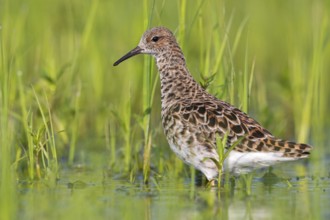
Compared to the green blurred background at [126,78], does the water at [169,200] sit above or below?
below

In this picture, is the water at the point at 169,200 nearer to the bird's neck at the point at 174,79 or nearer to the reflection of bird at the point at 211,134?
the reflection of bird at the point at 211,134

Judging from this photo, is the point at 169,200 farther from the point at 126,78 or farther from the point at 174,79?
the point at 126,78

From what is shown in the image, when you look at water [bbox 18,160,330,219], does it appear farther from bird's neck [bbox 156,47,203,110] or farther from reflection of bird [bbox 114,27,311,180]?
bird's neck [bbox 156,47,203,110]

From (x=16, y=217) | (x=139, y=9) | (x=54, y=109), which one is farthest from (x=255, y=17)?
(x=16, y=217)

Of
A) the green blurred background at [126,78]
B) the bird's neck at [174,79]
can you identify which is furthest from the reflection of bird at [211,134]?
the green blurred background at [126,78]

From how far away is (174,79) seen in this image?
9.52 m

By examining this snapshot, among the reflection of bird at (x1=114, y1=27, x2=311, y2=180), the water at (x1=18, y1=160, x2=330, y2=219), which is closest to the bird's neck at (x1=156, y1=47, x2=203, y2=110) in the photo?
the reflection of bird at (x1=114, y1=27, x2=311, y2=180)

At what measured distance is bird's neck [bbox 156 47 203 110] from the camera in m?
9.29

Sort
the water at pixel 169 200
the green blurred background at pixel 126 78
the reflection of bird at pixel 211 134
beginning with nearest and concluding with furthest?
1. the water at pixel 169 200
2. the reflection of bird at pixel 211 134
3. the green blurred background at pixel 126 78

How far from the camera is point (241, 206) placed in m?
7.69

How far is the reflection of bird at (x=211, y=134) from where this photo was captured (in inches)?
333

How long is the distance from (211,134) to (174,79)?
1.11m

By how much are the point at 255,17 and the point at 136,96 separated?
515 cm

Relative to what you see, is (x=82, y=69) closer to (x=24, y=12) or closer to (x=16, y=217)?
(x=24, y=12)
